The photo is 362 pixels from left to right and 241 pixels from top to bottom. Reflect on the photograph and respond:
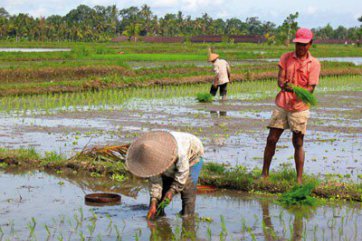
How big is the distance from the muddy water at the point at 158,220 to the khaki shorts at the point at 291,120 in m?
0.70

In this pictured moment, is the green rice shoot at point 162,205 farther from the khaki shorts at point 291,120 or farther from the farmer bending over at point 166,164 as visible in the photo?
the khaki shorts at point 291,120

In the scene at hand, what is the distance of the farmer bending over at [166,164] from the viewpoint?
4.56 meters

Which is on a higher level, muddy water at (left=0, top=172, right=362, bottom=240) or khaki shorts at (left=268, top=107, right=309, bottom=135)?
khaki shorts at (left=268, top=107, right=309, bottom=135)

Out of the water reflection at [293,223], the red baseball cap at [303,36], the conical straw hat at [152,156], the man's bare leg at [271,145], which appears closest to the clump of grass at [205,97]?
the man's bare leg at [271,145]

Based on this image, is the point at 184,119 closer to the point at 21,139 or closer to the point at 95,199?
the point at 21,139

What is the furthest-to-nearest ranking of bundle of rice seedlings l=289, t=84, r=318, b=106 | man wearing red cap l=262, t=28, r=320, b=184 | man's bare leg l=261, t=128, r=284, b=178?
man's bare leg l=261, t=128, r=284, b=178
man wearing red cap l=262, t=28, r=320, b=184
bundle of rice seedlings l=289, t=84, r=318, b=106

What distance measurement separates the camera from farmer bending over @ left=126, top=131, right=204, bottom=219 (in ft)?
15.0

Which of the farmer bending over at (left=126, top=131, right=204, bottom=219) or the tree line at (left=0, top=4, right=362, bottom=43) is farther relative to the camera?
the tree line at (left=0, top=4, right=362, bottom=43)

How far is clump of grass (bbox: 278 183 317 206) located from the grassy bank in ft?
1.18

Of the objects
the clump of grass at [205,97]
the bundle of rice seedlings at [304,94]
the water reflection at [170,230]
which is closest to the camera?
the water reflection at [170,230]

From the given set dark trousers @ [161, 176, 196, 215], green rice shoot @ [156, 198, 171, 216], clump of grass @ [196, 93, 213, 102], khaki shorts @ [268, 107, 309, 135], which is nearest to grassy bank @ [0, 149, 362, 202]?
khaki shorts @ [268, 107, 309, 135]

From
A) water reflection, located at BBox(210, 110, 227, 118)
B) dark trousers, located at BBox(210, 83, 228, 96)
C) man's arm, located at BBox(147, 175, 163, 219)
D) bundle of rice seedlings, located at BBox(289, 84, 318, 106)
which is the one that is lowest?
water reflection, located at BBox(210, 110, 227, 118)

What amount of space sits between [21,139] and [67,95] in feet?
21.0

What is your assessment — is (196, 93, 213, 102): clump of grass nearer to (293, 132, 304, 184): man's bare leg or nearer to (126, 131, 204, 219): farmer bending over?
(293, 132, 304, 184): man's bare leg
